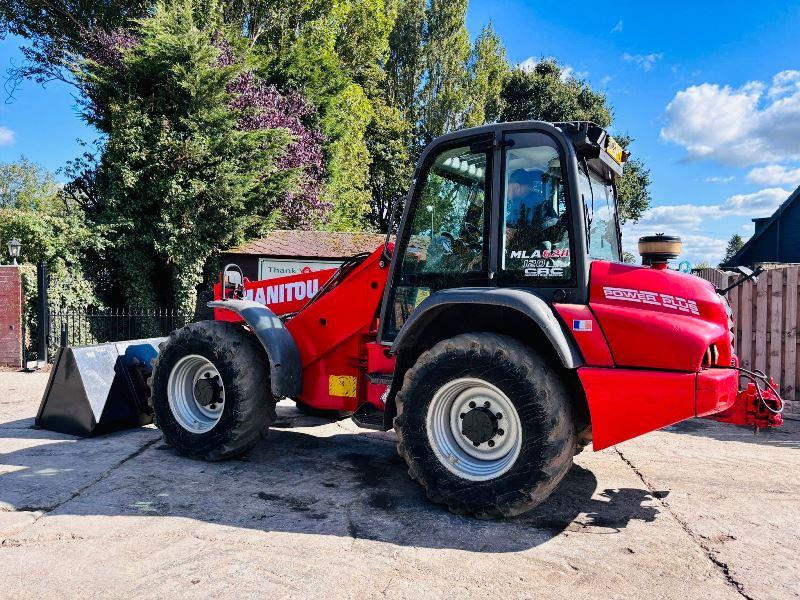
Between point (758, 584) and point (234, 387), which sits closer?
point (758, 584)

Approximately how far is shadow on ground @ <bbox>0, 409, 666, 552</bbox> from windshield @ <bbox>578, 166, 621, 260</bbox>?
5.55ft

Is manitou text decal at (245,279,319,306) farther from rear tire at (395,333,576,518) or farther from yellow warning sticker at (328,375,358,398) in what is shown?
rear tire at (395,333,576,518)

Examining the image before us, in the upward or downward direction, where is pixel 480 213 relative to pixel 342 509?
upward

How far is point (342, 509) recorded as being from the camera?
3.78 metres

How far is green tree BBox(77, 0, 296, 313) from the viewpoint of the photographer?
13.5m

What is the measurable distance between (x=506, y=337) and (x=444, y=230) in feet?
3.13

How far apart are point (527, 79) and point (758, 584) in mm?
30372

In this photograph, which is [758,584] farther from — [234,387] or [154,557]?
[234,387]

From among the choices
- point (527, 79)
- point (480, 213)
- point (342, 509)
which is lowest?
point (342, 509)

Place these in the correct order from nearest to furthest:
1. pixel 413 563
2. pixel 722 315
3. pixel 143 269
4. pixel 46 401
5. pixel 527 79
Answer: pixel 413 563 → pixel 722 315 → pixel 46 401 → pixel 143 269 → pixel 527 79

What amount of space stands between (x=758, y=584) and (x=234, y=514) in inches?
115

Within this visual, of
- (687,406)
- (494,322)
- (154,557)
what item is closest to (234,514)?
(154,557)

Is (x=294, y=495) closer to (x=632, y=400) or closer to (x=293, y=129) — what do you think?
(x=632, y=400)

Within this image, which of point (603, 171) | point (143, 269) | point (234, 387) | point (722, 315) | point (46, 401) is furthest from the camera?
point (143, 269)
